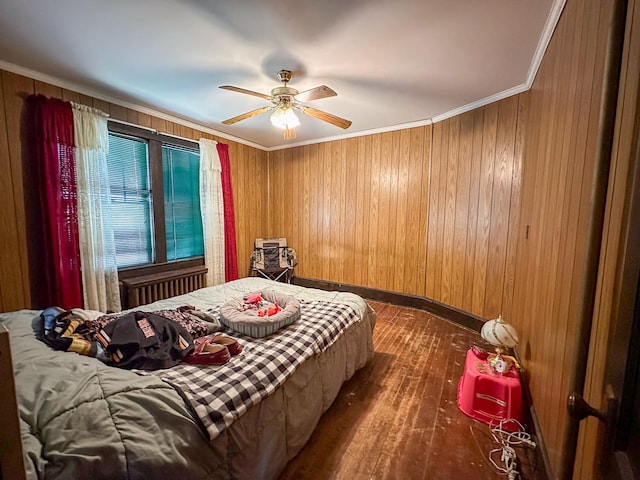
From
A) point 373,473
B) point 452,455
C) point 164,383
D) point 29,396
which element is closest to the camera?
point 29,396

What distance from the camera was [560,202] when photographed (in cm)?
127

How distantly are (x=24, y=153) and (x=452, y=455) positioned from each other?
3.76 meters

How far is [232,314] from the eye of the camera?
5.33 ft

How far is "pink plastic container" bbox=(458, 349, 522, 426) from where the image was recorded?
63.1 inches

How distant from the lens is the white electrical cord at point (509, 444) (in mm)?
1333

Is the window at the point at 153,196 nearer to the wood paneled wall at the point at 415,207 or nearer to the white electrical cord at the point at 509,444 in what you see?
the wood paneled wall at the point at 415,207

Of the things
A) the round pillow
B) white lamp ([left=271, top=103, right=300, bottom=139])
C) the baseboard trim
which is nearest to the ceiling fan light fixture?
white lamp ([left=271, top=103, right=300, bottom=139])

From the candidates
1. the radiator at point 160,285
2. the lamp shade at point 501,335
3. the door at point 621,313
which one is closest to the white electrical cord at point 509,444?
the lamp shade at point 501,335

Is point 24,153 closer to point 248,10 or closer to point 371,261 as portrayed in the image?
point 248,10

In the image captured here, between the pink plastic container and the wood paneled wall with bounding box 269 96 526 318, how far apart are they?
3.72 feet

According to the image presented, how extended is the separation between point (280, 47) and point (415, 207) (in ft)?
7.77

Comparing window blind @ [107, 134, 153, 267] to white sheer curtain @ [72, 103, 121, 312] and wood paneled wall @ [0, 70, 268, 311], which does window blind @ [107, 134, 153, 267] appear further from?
wood paneled wall @ [0, 70, 268, 311]

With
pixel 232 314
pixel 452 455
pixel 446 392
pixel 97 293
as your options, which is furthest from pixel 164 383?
pixel 97 293

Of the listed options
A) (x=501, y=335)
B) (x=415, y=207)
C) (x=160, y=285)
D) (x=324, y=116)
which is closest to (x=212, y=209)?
(x=160, y=285)
